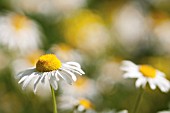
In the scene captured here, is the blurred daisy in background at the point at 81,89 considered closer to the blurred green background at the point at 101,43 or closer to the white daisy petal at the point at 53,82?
the blurred green background at the point at 101,43

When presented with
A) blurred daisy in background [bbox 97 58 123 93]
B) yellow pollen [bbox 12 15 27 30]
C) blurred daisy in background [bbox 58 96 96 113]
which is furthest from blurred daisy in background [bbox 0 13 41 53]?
blurred daisy in background [bbox 58 96 96 113]

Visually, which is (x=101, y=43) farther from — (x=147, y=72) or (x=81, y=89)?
(x=147, y=72)

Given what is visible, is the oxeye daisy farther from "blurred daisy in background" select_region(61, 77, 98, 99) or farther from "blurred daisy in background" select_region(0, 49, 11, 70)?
"blurred daisy in background" select_region(0, 49, 11, 70)

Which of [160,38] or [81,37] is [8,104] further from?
[160,38]

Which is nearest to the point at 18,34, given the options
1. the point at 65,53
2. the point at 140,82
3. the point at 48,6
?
the point at 65,53

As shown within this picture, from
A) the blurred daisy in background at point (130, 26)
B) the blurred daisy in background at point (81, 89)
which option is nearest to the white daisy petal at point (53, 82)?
the blurred daisy in background at point (81, 89)

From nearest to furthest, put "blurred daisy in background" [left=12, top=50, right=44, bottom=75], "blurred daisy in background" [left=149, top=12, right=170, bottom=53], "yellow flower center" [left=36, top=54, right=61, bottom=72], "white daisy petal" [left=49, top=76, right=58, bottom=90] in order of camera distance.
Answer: "white daisy petal" [left=49, top=76, right=58, bottom=90]
"yellow flower center" [left=36, top=54, right=61, bottom=72]
"blurred daisy in background" [left=12, top=50, right=44, bottom=75]
"blurred daisy in background" [left=149, top=12, right=170, bottom=53]

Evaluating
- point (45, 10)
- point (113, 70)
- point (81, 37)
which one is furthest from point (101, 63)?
point (45, 10)

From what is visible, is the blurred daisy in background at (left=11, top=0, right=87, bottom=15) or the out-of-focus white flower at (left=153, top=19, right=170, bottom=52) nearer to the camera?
the out-of-focus white flower at (left=153, top=19, right=170, bottom=52)
